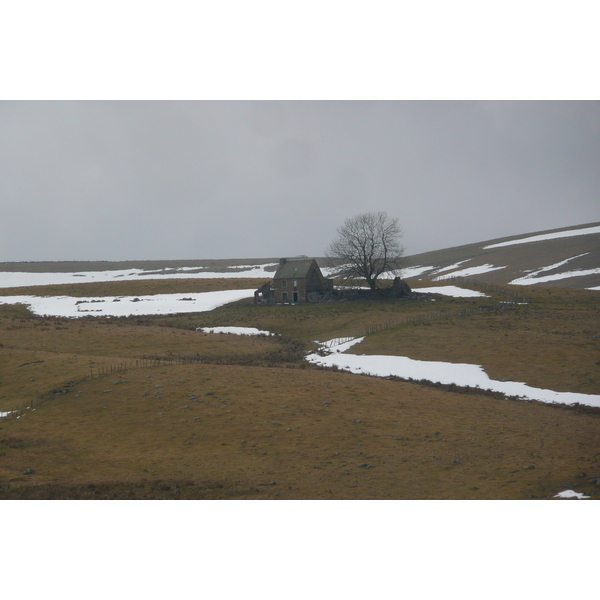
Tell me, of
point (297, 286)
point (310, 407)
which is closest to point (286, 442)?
point (310, 407)

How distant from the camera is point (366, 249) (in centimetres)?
7400

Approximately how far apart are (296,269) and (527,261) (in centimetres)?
7758

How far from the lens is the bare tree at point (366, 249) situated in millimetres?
72625

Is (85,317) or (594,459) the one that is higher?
(85,317)

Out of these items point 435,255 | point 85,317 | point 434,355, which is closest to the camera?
point 434,355

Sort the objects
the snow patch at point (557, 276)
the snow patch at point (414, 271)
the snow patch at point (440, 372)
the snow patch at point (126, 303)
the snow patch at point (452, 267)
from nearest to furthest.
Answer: the snow patch at point (440, 372), the snow patch at point (126, 303), the snow patch at point (557, 276), the snow patch at point (452, 267), the snow patch at point (414, 271)

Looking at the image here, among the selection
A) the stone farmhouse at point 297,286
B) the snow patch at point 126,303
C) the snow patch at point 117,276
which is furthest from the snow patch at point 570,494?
the snow patch at point 117,276

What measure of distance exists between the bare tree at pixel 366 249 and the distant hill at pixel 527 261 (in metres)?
42.0

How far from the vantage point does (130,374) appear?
109ft

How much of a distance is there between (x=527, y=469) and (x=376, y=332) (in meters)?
31.9

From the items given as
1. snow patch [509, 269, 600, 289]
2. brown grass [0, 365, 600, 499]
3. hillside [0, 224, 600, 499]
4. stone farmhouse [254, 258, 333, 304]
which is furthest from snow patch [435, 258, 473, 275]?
brown grass [0, 365, 600, 499]

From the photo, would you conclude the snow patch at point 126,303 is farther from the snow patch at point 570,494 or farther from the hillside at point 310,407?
the snow patch at point 570,494

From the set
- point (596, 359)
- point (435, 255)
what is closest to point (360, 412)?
point (596, 359)

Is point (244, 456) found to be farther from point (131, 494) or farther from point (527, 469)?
point (527, 469)
